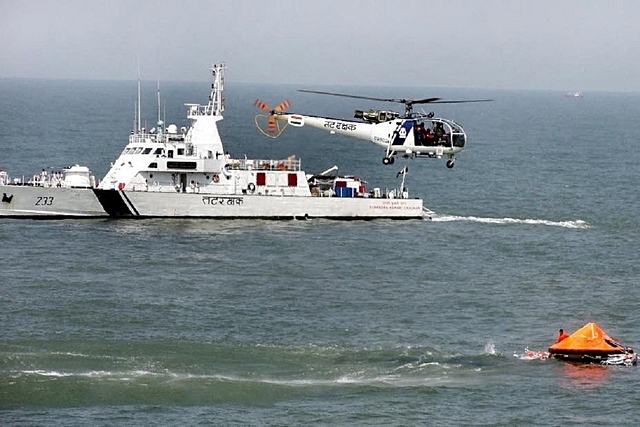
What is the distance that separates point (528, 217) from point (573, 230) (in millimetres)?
7038

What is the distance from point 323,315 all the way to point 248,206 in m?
30.4

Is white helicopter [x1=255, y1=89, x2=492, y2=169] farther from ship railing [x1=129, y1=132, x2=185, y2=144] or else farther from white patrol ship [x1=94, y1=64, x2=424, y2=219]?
ship railing [x1=129, y1=132, x2=185, y2=144]

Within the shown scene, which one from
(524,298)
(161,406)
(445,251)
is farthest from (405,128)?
(161,406)

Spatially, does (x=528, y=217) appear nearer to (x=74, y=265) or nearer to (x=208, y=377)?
(x=74, y=265)

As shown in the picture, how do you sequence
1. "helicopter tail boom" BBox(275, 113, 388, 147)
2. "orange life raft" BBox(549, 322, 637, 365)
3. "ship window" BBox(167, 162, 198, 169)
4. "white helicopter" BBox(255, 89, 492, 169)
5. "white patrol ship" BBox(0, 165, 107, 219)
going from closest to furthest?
"orange life raft" BBox(549, 322, 637, 365), "white patrol ship" BBox(0, 165, 107, 219), "ship window" BBox(167, 162, 198, 169), "white helicopter" BBox(255, 89, 492, 169), "helicopter tail boom" BBox(275, 113, 388, 147)

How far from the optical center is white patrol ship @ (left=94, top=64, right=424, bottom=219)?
96688mm

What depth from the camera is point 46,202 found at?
3752 inches

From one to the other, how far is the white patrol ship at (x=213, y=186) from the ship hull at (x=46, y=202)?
105cm

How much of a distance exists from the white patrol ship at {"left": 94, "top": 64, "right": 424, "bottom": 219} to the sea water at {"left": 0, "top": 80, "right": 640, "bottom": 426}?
1642mm

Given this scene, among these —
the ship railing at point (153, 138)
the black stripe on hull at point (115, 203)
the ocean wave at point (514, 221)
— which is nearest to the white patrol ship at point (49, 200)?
the black stripe on hull at point (115, 203)

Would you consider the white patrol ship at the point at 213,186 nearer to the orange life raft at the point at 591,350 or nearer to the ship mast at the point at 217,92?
the ship mast at the point at 217,92

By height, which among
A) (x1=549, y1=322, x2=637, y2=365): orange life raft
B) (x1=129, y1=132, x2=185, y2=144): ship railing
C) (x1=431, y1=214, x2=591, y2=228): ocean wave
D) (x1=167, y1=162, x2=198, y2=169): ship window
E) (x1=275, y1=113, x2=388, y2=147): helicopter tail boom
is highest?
(x1=275, y1=113, x2=388, y2=147): helicopter tail boom

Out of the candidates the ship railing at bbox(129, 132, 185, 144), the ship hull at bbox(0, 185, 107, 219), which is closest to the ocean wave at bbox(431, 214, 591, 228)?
the ship railing at bbox(129, 132, 185, 144)

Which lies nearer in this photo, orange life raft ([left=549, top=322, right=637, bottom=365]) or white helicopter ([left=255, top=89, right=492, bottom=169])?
orange life raft ([left=549, top=322, right=637, bottom=365])
